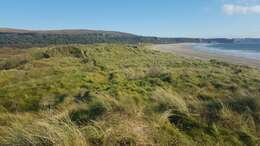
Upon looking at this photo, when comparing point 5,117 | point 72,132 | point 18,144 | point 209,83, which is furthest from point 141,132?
point 209,83

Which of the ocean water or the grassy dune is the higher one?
the grassy dune

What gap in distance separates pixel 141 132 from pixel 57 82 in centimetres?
769

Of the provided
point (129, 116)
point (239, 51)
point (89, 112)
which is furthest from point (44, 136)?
point (239, 51)

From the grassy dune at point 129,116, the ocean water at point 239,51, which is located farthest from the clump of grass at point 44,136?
the ocean water at point 239,51

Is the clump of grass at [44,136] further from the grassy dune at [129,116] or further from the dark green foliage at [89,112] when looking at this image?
the dark green foliage at [89,112]

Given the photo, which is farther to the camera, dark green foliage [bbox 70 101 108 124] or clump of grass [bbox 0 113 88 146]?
dark green foliage [bbox 70 101 108 124]

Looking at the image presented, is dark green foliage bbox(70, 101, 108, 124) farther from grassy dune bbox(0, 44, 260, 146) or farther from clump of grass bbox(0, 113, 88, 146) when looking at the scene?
clump of grass bbox(0, 113, 88, 146)

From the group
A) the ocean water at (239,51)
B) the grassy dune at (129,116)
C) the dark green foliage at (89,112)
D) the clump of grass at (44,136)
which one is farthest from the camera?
the ocean water at (239,51)

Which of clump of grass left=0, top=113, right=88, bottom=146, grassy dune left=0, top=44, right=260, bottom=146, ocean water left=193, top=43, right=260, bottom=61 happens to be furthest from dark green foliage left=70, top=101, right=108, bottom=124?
ocean water left=193, top=43, right=260, bottom=61

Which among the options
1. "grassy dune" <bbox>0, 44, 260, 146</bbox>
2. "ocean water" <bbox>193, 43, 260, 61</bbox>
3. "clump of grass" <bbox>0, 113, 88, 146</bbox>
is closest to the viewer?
"clump of grass" <bbox>0, 113, 88, 146</bbox>

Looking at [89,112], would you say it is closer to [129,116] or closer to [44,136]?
[129,116]

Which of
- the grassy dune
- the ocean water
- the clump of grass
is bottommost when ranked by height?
the ocean water

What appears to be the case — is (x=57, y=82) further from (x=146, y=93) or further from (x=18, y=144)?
(x=18, y=144)

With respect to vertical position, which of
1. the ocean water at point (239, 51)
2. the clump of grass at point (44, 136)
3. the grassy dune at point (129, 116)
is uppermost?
the clump of grass at point (44, 136)
